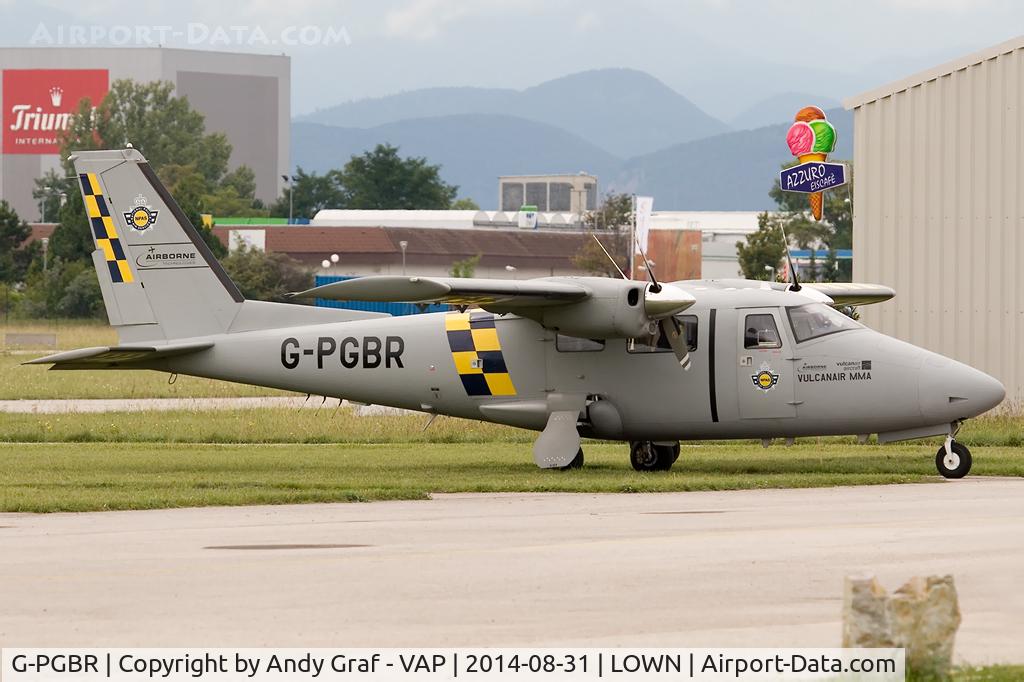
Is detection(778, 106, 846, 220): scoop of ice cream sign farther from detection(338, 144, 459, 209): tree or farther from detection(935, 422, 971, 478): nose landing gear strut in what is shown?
detection(338, 144, 459, 209): tree

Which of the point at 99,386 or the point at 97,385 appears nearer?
the point at 99,386

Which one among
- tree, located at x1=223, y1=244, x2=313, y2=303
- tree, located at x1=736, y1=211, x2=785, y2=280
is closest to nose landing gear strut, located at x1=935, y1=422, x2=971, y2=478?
tree, located at x1=736, y1=211, x2=785, y2=280

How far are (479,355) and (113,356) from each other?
5.58m

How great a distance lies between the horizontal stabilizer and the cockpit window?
30.2 ft

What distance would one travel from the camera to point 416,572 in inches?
501

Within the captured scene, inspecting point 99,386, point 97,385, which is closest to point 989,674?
point 99,386

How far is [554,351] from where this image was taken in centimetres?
2409

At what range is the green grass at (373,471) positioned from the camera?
19906 millimetres

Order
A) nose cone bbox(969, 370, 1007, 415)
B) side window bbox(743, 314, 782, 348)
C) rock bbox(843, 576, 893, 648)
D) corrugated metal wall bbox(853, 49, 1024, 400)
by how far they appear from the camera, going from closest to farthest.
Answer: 1. rock bbox(843, 576, 893, 648)
2. nose cone bbox(969, 370, 1007, 415)
3. side window bbox(743, 314, 782, 348)
4. corrugated metal wall bbox(853, 49, 1024, 400)

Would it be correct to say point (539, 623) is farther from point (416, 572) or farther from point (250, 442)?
point (250, 442)

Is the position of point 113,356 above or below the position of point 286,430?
above

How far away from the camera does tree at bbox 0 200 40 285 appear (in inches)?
4434

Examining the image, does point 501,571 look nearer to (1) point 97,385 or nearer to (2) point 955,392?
(2) point 955,392

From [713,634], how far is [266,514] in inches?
350
